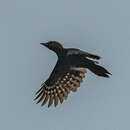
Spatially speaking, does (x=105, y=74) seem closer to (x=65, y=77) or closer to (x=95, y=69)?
(x=95, y=69)

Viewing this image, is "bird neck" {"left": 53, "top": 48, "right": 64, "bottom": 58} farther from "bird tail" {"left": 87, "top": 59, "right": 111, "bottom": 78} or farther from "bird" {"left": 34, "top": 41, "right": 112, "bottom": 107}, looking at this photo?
"bird tail" {"left": 87, "top": 59, "right": 111, "bottom": 78}

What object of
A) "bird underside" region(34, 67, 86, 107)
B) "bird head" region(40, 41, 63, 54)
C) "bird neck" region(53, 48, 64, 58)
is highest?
"bird head" region(40, 41, 63, 54)

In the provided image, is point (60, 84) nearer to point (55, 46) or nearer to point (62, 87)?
point (62, 87)

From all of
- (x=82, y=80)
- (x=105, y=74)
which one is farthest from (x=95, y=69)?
(x=82, y=80)

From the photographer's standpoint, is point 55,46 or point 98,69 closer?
point 98,69

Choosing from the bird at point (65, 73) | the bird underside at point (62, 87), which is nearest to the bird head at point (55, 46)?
the bird at point (65, 73)

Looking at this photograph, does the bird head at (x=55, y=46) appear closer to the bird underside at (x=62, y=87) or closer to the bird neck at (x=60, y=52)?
the bird neck at (x=60, y=52)

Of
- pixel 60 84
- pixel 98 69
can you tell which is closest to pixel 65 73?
pixel 60 84

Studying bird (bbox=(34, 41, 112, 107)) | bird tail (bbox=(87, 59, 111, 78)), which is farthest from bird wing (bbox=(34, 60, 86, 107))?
bird tail (bbox=(87, 59, 111, 78))
